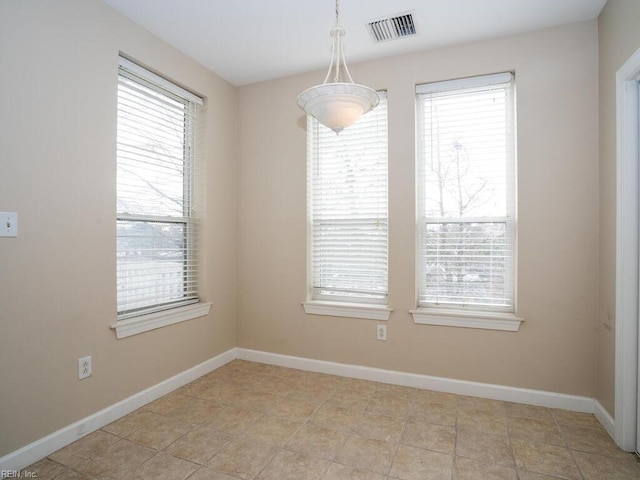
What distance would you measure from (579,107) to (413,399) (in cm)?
237

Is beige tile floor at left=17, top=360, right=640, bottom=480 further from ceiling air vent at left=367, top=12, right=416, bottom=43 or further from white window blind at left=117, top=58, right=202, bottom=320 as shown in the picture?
ceiling air vent at left=367, top=12, right=416, bottom=43

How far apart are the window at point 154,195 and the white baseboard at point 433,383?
0.97 metres

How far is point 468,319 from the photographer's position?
269 centimetres

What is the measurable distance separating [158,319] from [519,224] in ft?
9.03

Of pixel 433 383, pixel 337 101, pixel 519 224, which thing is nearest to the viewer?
pixel 337 101

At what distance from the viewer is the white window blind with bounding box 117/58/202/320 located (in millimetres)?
2477

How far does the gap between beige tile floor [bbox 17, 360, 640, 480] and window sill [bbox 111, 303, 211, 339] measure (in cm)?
55

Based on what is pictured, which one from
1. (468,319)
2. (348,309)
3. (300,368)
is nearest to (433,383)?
(468,319)

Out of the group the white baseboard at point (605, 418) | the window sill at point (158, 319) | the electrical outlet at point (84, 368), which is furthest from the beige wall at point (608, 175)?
the electrical outlet at point (84, 368)

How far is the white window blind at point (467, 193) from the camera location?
2678mm

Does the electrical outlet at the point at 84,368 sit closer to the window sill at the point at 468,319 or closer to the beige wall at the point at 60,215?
the beige wall at the point at 60,215

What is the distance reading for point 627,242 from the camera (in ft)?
6.57

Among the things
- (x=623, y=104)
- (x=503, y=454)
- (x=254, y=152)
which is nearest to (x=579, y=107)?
(x=623, y=104)

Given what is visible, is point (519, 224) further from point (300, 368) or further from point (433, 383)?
point (300, 368)
